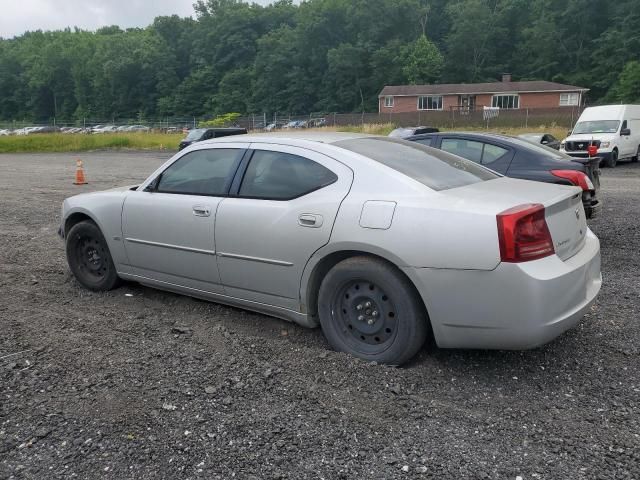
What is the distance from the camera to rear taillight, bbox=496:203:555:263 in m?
3.29

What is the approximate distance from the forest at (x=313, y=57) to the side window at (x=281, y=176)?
2615 inches

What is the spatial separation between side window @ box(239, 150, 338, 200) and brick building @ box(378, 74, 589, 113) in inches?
2372

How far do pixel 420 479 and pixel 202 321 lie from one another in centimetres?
251

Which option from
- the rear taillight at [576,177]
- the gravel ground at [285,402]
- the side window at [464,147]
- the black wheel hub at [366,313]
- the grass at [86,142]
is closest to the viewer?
the gravel ground at [285,402]

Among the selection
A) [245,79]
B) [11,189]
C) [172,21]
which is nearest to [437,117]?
[11,189]

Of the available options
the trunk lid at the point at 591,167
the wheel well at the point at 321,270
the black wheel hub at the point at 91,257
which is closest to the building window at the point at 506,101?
the trunk lid at the point at 591,167

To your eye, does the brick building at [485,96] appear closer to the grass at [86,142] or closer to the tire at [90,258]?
the grass at [86,142]

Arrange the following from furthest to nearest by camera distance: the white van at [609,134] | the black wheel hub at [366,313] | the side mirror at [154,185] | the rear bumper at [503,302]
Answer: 1. the white van at [609,134]
2. the side mirror at [154,185]
3. the black wheel hub at [366,313]
4. the rear bumper at [503,302]

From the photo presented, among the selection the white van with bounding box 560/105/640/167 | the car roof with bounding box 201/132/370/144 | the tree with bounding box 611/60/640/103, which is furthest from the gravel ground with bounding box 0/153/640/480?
the tree with bounding box 611/60/640/103

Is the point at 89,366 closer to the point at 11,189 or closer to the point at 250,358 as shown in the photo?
the point at 250,358

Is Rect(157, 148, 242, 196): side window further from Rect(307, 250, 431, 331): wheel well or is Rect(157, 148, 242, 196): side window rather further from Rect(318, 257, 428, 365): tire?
Rect(318, 257, 428, 365): tire

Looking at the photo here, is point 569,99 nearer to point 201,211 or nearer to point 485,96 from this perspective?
point 485,96

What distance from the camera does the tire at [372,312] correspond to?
3.59 meters

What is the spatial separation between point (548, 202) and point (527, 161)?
4.43m
